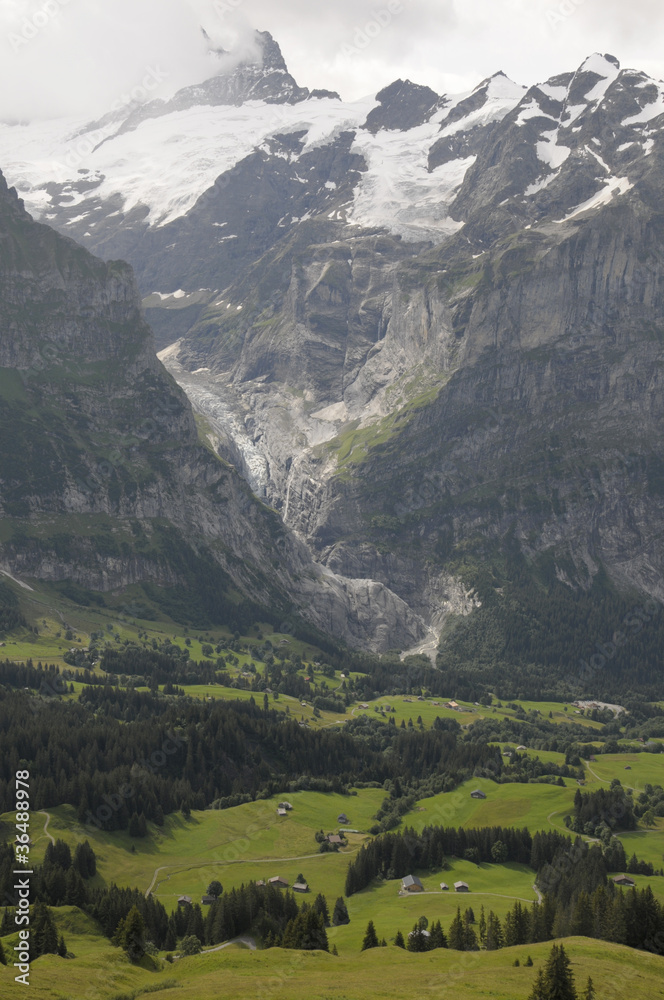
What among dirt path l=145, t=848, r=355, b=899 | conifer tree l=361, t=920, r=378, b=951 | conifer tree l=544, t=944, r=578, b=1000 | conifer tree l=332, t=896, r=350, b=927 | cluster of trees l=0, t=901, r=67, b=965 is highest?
conifer tree l=544, t=944, r=578, b=1000

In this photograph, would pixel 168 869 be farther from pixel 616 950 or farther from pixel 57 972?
pixel 616 950

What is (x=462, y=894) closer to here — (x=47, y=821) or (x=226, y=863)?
(x=226, y=863)

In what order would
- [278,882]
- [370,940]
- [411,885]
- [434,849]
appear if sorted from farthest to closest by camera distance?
[434,849]
[411,885]
[278,882]
[370,940]

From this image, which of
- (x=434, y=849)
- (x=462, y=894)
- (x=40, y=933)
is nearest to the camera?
(x=40, y=933)

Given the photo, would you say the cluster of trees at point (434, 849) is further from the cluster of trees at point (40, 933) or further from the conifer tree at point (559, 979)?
the conifer tree at point (559, 979)

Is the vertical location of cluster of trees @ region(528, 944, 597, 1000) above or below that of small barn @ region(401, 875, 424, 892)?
above

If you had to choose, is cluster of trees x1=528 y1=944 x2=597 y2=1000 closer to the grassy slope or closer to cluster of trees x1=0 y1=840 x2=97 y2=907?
the grassy slope

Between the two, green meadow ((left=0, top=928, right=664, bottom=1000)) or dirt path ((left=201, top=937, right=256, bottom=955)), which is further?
dirt path ((left=201, top=937, right=256, bottom=955))

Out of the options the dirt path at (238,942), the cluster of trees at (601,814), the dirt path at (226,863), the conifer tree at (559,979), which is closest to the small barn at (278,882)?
the dirt path at (226,863)

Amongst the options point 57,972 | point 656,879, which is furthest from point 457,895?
point 57,972

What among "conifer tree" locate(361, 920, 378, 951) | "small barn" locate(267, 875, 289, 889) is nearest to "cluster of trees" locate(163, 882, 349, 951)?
"conifer tree" locate(361, 920, 378, 951)

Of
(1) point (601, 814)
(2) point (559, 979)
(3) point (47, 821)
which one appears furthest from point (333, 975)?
(1) point (601, 814)

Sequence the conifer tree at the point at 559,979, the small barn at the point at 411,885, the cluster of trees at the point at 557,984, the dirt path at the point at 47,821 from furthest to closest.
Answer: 1. the small barn at the point at 411,885
2. the dirt path at the point at 47,821
3. the cluster of trees at the point at 557,984
4. the conifer tree at the point at 559,979

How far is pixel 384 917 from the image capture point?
141000mm
